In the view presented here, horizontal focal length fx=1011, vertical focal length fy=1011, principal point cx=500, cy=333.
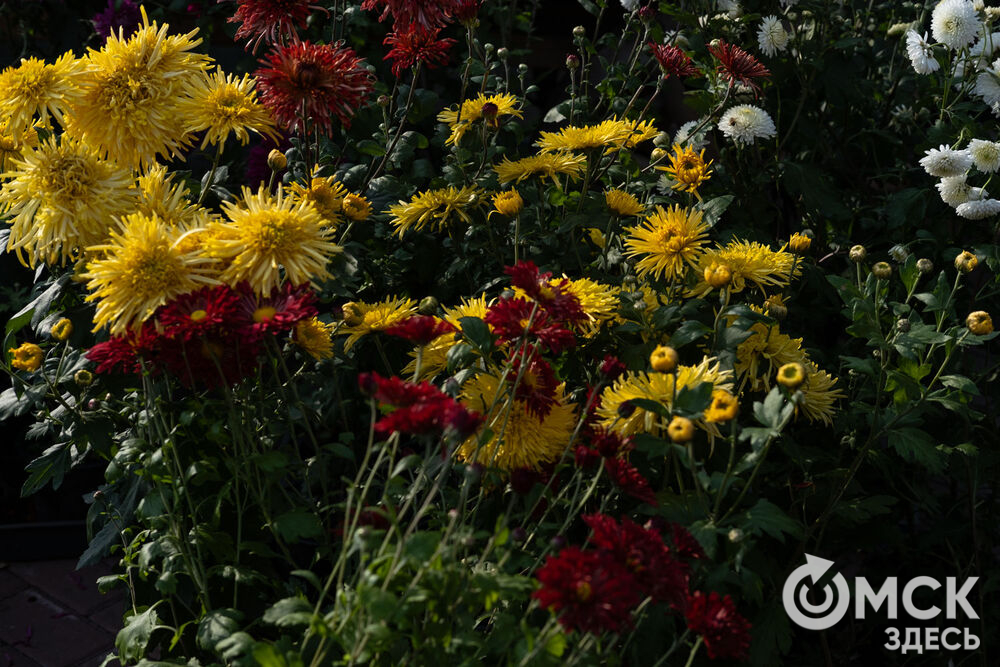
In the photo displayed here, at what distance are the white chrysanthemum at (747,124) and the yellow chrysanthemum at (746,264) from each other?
0.61 meters

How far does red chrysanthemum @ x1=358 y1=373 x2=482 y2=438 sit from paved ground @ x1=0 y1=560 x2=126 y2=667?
79.1 inches

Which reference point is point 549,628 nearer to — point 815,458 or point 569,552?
point 569,552

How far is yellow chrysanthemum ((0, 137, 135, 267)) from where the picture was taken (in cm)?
157

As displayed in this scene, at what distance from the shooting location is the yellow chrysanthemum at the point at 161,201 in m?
1.63

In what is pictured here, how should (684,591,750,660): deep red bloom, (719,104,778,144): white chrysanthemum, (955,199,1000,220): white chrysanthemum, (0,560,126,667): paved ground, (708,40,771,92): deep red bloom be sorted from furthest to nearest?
(0,560,126,667): paved ground → (719,104,778,144): white chrysanthemum → (955,199,1000,220): white chrysanthemum → (708,40,771,92): deep red bloom → (684,591,750,660): deep red bloom

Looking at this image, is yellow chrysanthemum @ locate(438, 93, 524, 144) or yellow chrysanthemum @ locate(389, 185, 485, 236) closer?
yellow chrysanthemum @ locate(389, 185, 485, 236)

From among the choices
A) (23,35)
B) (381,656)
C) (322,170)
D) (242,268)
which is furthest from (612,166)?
(23,35)

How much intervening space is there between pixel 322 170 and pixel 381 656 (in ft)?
3.24

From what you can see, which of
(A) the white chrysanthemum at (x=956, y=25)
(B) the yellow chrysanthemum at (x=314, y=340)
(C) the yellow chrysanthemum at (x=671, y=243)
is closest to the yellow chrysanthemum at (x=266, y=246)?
(B) the yellow chrysanthemum at (x=314, y=340)

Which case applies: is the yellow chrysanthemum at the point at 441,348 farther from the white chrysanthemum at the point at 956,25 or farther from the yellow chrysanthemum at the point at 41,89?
the white chrysanthemum at the point at 956,25

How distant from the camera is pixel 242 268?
1438 millimetres

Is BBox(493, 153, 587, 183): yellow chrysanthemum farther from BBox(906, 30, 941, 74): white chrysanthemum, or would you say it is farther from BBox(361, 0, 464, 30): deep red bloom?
BBox(906, 30, 941, 74): white chrysanthemum

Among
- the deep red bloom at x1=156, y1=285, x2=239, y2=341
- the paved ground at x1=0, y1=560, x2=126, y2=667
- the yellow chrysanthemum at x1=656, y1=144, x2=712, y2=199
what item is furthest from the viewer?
the paved ground at x1=0, y1=560, x2=126, y2=667

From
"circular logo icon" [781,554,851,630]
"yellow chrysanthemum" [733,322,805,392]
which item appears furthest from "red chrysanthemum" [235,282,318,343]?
"circular logo icon" [781,554,851,630]
